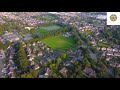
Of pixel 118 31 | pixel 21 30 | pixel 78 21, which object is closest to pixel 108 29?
pixel 118 31

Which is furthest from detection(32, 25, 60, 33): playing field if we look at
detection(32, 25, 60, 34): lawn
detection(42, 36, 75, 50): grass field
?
detection(42, 36, 75, 50): grass field

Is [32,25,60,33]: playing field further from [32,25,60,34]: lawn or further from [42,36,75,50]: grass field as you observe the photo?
[42,36,75,50]: grass field

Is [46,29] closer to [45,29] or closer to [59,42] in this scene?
[45,29]
